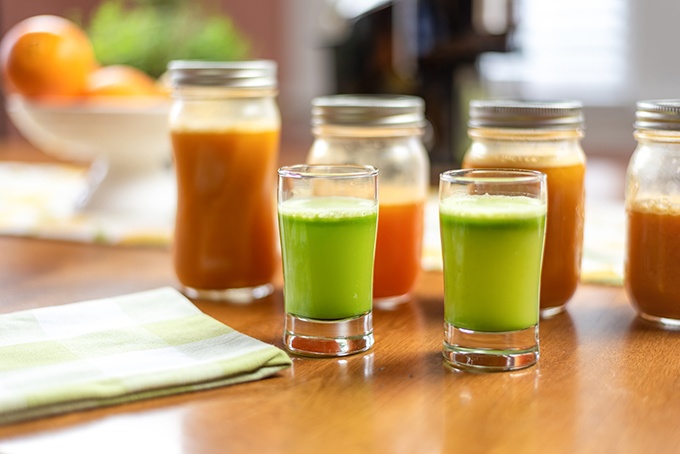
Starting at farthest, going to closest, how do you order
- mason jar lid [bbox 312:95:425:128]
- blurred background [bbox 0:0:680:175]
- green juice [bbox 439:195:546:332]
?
blurred background [bbox 0:0:680:175], mason jar lid [bbox 312:95:425:128], green juice [bbox 439:195:546:332]

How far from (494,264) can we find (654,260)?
0.82 ft

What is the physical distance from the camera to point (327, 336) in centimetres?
92

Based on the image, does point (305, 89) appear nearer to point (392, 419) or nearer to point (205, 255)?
point (205, 255)

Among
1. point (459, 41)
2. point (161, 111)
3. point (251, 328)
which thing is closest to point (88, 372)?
point (251, 328)

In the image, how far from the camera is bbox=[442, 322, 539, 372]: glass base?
2.85 feet

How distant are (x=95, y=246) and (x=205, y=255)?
35 centimetres

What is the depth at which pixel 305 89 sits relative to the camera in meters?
3.45

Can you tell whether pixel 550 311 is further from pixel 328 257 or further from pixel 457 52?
pixel 457 52

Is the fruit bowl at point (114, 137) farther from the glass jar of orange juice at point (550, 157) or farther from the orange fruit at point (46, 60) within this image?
the glass jar of orange juice at point (550, 157)

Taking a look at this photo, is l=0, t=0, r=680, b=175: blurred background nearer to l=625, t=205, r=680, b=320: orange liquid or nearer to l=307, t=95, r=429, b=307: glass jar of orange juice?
l=307, t=95, r=429, b=307: glass jar of orange juice

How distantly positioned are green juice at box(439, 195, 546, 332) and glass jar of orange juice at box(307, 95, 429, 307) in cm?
25

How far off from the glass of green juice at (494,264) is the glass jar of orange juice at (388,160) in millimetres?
237

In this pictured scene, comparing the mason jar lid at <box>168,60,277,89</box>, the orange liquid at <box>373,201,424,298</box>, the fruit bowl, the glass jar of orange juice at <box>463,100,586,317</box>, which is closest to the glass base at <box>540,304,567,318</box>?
the glass jar of orange juice at <box>463,100,586,317</box>

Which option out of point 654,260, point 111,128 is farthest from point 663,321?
point 111,128
